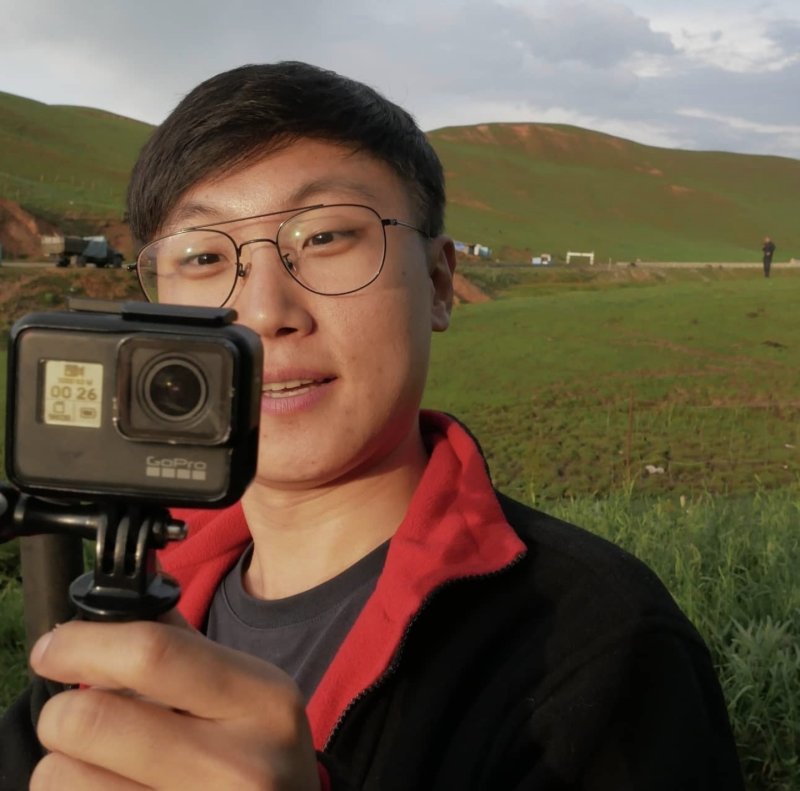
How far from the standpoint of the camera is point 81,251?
15.6 m

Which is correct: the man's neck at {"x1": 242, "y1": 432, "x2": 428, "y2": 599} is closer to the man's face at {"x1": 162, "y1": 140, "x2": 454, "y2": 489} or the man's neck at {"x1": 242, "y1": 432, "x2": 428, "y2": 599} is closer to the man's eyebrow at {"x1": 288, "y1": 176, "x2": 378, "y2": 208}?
the man's face at {"x1": 162, "y1": 140, "x2": 454, "y2": 489}

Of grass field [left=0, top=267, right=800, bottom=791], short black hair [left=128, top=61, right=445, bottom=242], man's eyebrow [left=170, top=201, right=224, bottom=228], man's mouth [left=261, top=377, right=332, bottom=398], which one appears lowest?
grass field [left=0, top=267, right=800, bottom=791]

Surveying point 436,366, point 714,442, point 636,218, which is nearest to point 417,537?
point 714,442

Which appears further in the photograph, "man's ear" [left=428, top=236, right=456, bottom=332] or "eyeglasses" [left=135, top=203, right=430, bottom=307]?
"man's ear" [left=428, top=236, right=456, bottom=332]

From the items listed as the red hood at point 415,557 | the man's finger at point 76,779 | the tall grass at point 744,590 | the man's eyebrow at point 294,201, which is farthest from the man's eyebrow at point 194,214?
the tall grass at point 744,590

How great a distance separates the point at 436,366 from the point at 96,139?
36.4 m

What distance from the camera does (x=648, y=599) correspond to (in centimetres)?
139

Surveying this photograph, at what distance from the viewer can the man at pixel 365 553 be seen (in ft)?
4.15

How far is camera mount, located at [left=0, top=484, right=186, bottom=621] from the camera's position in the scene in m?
0.88

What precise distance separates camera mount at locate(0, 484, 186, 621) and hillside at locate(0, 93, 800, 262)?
67.9ft

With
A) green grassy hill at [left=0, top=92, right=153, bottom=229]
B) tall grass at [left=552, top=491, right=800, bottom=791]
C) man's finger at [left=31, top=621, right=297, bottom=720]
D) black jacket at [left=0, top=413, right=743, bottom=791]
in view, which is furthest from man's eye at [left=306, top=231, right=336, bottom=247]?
green grassy hill at [left=0, top=92, right=153, bottom=229]

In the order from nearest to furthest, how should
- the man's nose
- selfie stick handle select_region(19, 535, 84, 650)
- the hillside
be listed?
selfie stick handle select_region(19, 535, 84, 650)
the man's nose
the hillside

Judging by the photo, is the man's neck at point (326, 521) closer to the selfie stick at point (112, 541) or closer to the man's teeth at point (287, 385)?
the man's teeth at point (287, 385)

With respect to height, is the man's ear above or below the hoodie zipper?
above
